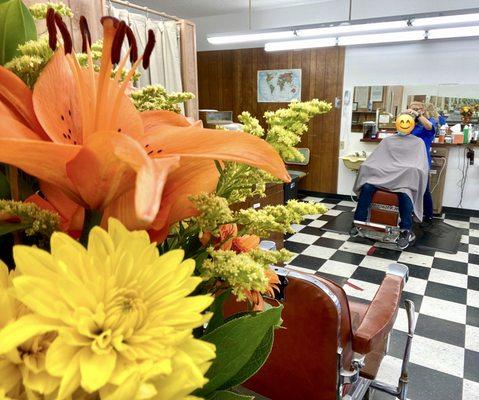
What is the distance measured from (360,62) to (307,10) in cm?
116

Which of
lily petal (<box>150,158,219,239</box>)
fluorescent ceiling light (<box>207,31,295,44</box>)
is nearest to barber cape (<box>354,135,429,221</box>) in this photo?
fluorescent ceiling light (<box>207,31,295,44</box>)

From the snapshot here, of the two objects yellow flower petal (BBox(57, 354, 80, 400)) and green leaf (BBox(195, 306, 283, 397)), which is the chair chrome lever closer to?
green leaf (BBox(195, 306, 283, 397))

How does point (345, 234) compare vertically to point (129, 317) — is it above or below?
below

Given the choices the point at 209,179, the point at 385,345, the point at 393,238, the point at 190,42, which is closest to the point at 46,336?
the point at 209,179

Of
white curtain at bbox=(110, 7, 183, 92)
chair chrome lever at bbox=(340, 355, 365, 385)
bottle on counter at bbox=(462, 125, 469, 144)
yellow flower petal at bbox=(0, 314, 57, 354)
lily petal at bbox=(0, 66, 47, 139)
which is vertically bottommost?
chair chrome lever at bbox=(340, 355, 365, 385)

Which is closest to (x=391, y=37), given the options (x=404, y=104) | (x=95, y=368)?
(x=404, y=104)

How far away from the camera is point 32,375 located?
10.0 inches

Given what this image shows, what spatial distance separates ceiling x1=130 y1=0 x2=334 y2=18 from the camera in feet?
19.0

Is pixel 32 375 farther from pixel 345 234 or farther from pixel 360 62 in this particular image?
pixel 360 62

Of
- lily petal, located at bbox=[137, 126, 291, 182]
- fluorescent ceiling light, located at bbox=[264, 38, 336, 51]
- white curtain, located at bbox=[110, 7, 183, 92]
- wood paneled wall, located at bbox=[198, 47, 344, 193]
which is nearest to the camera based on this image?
lily petal, located at bbox=[137, 126, 291, 182]

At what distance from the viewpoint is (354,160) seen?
5.79 metres

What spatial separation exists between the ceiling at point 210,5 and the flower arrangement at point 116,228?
6063mm

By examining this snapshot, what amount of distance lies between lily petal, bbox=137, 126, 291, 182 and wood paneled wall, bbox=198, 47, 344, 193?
18.2 ft

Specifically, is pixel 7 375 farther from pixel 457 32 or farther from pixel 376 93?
pixel 376 93
